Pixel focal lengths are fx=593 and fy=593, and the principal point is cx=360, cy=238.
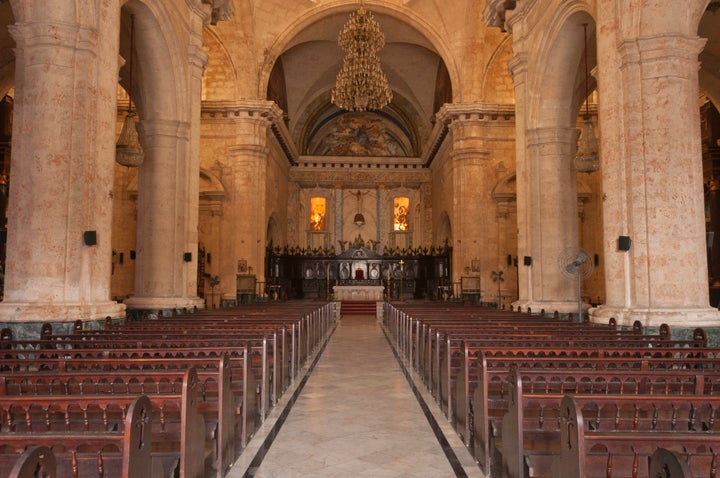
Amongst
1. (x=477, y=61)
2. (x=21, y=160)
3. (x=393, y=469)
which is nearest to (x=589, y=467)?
(x=393, y=469)

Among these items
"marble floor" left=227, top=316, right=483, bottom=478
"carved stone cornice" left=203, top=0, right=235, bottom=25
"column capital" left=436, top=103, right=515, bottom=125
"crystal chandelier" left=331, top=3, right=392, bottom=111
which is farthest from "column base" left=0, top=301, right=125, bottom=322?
"column capital" left=436, top=103, right=515, bottom=125

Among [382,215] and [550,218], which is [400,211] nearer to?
[382,215]

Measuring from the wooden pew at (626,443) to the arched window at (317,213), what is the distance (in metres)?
30.6

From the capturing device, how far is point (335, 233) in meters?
34.1

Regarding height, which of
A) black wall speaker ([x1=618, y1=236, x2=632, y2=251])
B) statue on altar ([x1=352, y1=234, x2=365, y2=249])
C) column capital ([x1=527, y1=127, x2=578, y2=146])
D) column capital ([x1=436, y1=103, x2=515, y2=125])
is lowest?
black wall speaker ([x1=618, y1=236, x2=632, y2=251])

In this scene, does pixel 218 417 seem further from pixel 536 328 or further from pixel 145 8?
pixel 145 8

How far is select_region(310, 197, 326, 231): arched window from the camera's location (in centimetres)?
3412

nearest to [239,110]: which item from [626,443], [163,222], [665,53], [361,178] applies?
[163,222]

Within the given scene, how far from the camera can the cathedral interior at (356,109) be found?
321 inches

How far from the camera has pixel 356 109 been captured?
1645 centimetres

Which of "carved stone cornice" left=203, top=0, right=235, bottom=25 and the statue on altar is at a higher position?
"carved stone cornice" left=203, top=0, right=235, bottom=25

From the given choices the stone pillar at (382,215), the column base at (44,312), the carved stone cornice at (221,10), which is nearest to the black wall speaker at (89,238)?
the column base at (44,312)

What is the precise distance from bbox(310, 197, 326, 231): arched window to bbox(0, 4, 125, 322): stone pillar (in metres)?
25.5

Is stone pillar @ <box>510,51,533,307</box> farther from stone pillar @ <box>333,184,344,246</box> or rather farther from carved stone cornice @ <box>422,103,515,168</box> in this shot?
stone pillar @ <box>333,184,344,246</box>
